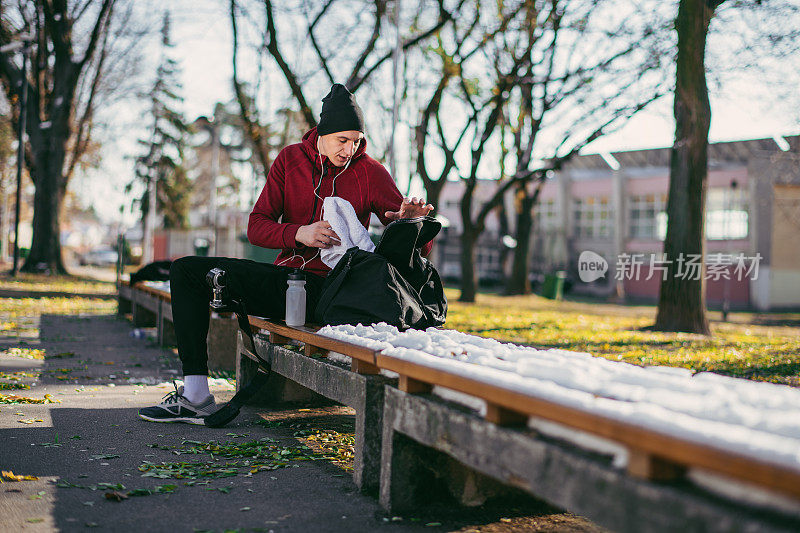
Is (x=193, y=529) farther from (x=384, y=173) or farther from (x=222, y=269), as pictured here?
(x=384, y=173)

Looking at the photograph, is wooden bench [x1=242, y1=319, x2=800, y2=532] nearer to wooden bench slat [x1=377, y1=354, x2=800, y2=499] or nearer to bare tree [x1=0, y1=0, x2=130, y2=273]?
wooden bench slat [x1=377, y1=354, x2=800, y2=499]

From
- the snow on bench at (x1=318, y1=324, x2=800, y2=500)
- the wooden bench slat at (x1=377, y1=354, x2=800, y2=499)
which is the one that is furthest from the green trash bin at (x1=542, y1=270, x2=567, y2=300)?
the wooden bench slat at (x1=377, y1=354, x2=800, y2=499)

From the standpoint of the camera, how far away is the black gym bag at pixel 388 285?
13.1 feet

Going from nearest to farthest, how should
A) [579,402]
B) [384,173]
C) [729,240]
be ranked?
[579,402]
[384,173]
[729,240]

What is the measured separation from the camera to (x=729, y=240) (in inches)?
1726

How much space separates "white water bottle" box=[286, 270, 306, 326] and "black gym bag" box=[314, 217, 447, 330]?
94 mm

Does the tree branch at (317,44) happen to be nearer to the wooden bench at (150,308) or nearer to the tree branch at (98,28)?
the tree branch at (98,28)

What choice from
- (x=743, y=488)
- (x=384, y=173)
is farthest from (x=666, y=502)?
(x=384, y=173)

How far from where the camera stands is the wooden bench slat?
1478 millimetres

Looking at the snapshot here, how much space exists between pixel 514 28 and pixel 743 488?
659 inches

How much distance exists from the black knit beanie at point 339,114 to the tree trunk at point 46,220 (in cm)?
1971

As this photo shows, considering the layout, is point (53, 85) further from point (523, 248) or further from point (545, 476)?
point (545, 476)

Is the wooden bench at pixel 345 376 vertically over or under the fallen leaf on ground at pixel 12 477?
over

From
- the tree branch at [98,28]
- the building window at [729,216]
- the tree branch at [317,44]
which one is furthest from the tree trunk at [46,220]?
the building window at [729,216]
